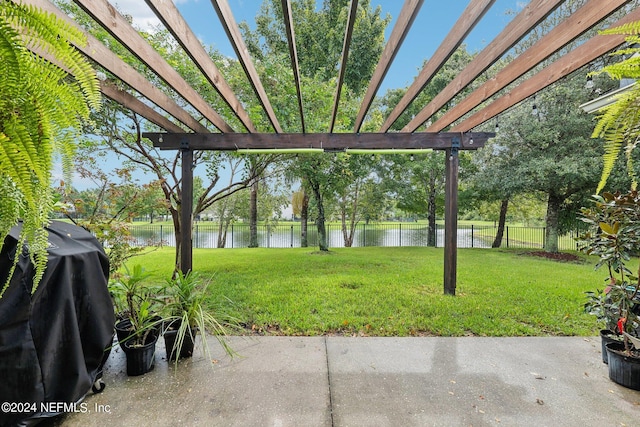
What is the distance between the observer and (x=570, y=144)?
23.7 ft

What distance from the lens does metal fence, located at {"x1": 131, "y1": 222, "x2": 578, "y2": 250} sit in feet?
37.8

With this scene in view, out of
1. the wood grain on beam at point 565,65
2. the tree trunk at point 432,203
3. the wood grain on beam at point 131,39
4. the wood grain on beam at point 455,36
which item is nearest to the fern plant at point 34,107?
the wood grain on beam at point 131,39

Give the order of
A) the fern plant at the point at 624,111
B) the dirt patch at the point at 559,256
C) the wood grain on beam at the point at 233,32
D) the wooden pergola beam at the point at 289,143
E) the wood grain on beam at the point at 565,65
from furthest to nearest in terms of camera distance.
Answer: the dirt patch at the point at 559,256 → the wooden pergola beam at the point at 289,143 → the wood grain on beam at the point at 565,65 → the wood grain on beam at the point at 233,32 → the fern plant at the point at 624,111

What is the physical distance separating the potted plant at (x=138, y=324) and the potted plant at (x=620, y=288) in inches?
123

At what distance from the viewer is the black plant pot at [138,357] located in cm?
190

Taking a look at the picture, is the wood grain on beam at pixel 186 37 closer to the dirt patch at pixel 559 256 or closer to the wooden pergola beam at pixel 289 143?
the wooden pergola beam at pixel 289 143

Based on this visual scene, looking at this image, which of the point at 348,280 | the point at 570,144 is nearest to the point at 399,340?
the point at 348,280

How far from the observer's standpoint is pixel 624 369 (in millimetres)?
1832

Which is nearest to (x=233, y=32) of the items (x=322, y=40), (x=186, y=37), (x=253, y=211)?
(x=186, y=37)

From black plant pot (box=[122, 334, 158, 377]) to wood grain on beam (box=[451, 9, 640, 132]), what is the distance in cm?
352

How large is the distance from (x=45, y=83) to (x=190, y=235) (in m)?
3.28

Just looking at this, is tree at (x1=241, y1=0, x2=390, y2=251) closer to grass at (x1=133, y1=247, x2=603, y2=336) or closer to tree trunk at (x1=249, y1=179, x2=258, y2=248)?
tree trunk at (x1=249, y1=179, x2=258, y2=248)

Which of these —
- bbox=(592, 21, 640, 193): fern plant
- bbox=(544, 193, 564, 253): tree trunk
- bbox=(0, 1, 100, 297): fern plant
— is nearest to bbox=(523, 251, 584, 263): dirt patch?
bbox=(544, 193, 564, 253): tree trunk

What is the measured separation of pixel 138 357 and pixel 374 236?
1329 cm
